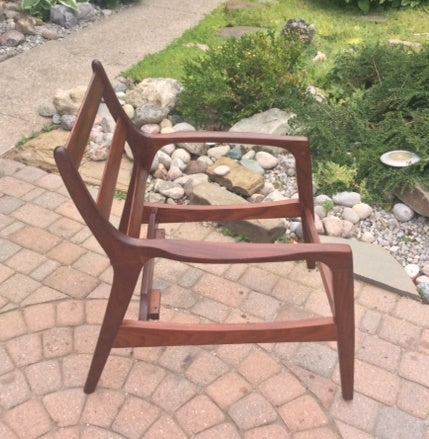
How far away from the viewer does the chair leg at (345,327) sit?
1.81m

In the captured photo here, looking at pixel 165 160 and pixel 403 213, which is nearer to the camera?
pixel 403 213

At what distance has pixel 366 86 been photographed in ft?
13.7

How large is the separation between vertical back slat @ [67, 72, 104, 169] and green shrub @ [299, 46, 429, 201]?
1857 mm

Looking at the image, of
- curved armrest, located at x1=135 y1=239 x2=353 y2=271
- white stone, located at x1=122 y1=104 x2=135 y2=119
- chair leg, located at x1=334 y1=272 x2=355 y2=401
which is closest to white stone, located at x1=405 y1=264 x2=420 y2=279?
chair leg, located at x1=334 y1=272 x2=355 y2=401

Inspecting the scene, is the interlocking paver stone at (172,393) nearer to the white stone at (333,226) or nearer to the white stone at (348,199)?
the white stone at (333,226)

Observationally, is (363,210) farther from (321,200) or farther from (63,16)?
(63,16)

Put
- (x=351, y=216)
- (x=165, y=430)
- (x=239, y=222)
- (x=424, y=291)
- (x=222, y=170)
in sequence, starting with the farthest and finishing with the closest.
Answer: (x=222, y=170)
(x=351, y=216)
(x=239, y=222)
(x=424, y=291)
(x=165, y=430)

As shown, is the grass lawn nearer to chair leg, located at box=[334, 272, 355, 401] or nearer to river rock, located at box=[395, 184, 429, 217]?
river rock, located at box=[395, 184, 429, 217]

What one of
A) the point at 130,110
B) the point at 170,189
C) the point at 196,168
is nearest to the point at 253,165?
Answer: the point at 196,168

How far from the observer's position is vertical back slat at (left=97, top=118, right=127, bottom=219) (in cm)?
181

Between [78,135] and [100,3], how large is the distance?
5.22m

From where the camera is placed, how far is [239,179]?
3240 millimetres

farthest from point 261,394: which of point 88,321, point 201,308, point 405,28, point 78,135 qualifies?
point 405,28

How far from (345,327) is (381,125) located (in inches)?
77.3
